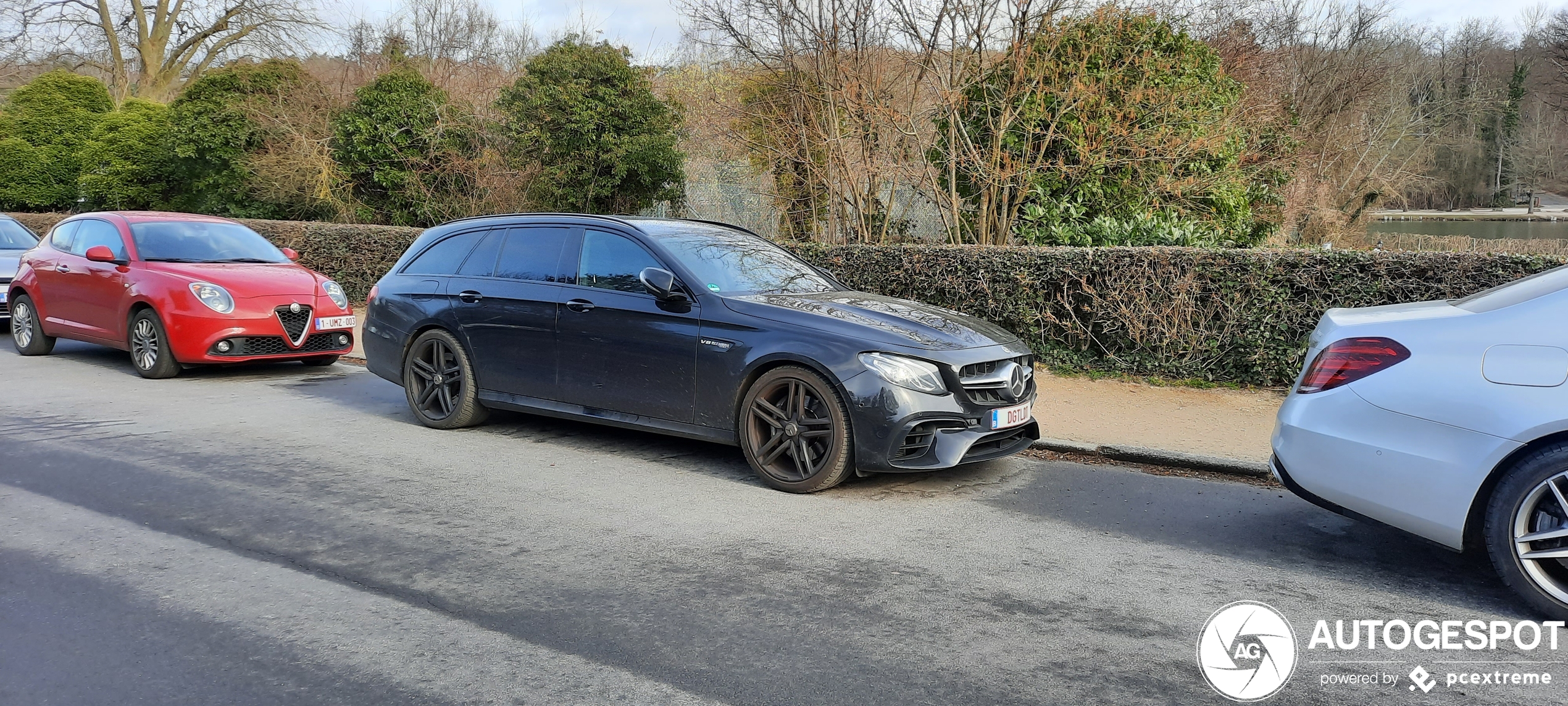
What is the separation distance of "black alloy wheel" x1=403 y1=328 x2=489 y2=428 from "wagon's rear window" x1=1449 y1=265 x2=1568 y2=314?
5.91 m

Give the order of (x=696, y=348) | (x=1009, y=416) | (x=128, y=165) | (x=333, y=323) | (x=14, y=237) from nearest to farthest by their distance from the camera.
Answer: (x=1009, y=416), (x=696, y=348), (x=333, y=323), (x=14, y=237), (x=128, y=165)

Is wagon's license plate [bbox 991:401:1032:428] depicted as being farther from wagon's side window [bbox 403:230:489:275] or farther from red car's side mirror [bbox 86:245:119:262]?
red car's side mirror [bbox 86:245:119:262]

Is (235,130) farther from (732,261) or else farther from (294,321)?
(732,261)

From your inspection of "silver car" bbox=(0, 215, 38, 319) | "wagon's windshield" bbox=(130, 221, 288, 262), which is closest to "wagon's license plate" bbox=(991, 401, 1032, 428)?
"wagon's windshield" bbox=(130, 221, 288, 262)

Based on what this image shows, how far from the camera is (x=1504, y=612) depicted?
13.5 feet

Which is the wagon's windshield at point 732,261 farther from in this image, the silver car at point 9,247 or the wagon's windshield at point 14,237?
the wagon's windshield at point 14,237

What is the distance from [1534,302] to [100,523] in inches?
255

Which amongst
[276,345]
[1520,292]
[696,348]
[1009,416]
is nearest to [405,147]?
[276,345]

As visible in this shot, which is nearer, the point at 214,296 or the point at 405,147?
the point at 214,296

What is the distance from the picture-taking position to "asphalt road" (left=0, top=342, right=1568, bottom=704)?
11.2 ft

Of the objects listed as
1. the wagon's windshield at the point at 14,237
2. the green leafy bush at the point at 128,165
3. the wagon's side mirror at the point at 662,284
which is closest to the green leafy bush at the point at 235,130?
the green leafy bush at the point at 128,165

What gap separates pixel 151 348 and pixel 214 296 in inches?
33.8

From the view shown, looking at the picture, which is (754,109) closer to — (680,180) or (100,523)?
(680,180)

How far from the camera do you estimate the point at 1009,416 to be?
236 inches
